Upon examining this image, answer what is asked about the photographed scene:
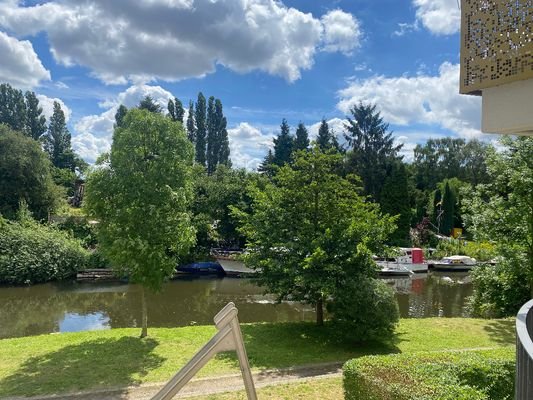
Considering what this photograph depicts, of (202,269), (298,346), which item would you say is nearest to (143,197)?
(298,346)

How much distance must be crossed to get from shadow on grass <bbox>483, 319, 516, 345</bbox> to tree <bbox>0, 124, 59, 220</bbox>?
1148 inches

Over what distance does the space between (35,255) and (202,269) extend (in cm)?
1010

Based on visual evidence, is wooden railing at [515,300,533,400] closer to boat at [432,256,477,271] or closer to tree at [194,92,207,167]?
boat at [432,256,477,271]

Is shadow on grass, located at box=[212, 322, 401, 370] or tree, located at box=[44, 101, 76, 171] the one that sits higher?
tree, located at box=[44, 101, 76, 171]

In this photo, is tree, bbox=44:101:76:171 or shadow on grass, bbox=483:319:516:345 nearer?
shadow on grass, bbox=483:319:516:345

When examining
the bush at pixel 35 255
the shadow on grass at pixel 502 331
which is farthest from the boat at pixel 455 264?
the bush at pixel 35 255

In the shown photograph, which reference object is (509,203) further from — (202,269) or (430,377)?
(202,269)

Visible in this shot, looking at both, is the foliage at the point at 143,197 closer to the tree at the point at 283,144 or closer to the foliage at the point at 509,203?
the foliage at the point at 509,203

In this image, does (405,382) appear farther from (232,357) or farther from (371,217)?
(371,217)

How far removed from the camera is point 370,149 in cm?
4022

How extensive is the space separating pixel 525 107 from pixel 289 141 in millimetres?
42461

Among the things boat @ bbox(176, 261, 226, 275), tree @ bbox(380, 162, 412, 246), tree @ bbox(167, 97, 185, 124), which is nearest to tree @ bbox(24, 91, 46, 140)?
tree @ bbox(167, 97, 185, 124)

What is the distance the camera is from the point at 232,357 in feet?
33.2

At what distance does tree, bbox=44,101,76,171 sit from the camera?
195 ft
